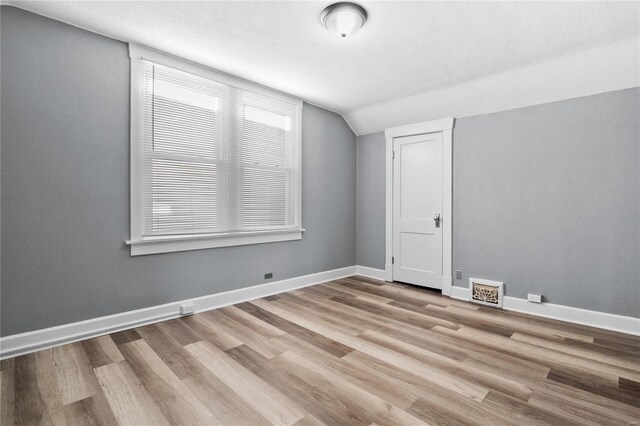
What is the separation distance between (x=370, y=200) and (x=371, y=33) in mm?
2877

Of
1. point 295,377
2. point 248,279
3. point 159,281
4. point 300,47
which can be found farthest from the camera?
point 248,279

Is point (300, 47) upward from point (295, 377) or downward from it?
upward

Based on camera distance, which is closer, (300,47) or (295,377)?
(295,377)

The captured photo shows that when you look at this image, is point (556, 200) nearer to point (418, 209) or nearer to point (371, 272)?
point (418, 209)

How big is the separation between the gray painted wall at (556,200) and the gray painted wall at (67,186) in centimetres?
361

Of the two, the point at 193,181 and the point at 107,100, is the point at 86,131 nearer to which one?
the point at 107,100

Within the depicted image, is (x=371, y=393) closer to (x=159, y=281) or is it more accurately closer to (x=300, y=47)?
(x=159, y=281)

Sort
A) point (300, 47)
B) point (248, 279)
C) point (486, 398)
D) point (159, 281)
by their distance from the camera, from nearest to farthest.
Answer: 1. point (486, 398)
2. point (300, 47)
3. point (159, 281)
4. point (248, 279)

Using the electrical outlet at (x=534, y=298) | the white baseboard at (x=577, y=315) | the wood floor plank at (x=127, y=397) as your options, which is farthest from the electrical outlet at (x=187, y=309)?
the electrical outlet at (x=534, y=298)

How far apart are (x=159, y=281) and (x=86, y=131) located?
5.05 feet

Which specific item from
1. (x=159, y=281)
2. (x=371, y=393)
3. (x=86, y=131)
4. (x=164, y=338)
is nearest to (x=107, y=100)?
(x=86, y=131)

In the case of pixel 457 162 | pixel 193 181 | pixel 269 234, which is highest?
pixel 457 162

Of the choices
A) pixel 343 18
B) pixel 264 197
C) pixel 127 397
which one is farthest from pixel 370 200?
pixel 127 397

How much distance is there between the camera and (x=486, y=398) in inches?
75.7
